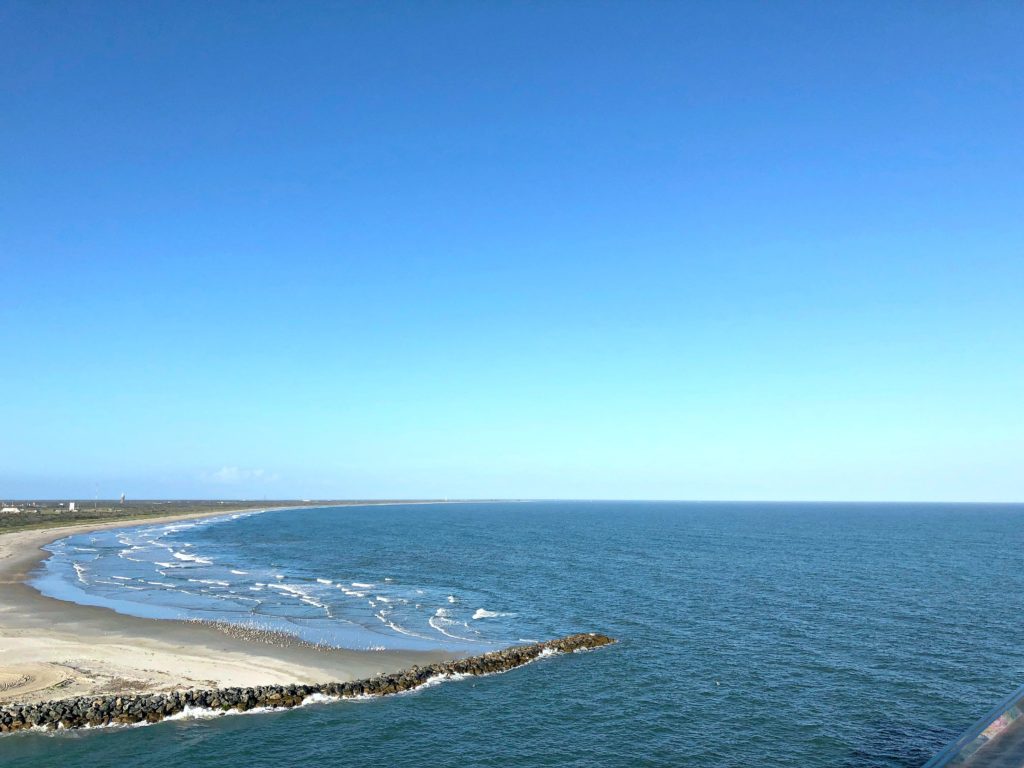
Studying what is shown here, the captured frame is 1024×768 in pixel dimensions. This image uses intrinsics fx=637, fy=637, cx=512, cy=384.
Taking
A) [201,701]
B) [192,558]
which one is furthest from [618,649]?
[192,558]

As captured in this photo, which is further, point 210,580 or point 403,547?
point 403,547

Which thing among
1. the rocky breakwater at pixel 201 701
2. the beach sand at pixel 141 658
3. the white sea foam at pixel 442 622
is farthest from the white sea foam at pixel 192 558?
the rocky breakwater at pixel 201 701

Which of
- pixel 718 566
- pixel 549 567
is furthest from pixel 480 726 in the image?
pixel 718 566

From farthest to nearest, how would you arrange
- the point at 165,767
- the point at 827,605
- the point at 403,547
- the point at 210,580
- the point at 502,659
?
the point at 403,547 → the point at 210,580 → the point at 827,605 → the point at 502,659 → the point at 165,767

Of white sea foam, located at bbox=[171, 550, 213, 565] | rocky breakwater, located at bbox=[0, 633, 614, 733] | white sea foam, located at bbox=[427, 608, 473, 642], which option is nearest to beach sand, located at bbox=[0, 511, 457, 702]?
rocky breakwater, located at bbox=[0, 633, 614, 733]

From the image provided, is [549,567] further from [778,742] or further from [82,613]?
[778,742]

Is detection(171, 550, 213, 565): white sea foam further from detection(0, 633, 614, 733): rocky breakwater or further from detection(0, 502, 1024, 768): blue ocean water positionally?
detection(0, 633, 614, 733): rocky breakwater
